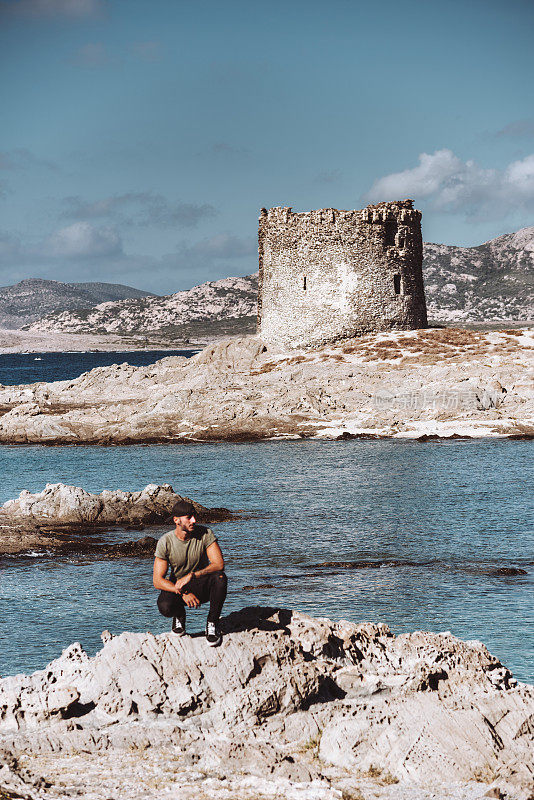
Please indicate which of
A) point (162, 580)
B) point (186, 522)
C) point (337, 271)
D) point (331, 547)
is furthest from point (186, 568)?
point (337, 271)

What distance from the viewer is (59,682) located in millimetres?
9594

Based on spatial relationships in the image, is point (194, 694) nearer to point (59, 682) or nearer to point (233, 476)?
point (59, 682)

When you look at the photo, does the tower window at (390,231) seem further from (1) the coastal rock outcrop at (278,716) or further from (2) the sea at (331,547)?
(1) the coastal rock outcrop at (278,716)

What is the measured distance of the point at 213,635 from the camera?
31.4ft

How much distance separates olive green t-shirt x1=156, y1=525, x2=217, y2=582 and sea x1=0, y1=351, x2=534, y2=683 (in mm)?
3059

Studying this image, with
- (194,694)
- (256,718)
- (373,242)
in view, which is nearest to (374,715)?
(256,718)

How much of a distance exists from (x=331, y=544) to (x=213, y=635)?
31.0ft

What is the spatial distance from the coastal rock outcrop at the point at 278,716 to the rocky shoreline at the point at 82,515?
371 inches

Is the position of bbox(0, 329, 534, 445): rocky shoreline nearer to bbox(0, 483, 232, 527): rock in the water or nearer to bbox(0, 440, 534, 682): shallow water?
bbox(0, 440, 534, 682): shallow water

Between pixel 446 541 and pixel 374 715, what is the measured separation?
10.5m

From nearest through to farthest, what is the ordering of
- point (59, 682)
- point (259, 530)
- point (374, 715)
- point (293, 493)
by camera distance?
1. point (374, 715)
2. point (59, 682)
3. point (259, 530)
4. point (293, 493)

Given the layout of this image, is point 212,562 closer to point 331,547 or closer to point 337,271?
point 331,547

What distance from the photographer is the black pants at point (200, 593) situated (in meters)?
9.77

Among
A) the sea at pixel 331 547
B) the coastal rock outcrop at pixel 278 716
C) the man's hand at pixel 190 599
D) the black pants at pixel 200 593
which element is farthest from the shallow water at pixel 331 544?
the man's hand at pixel 190 599
